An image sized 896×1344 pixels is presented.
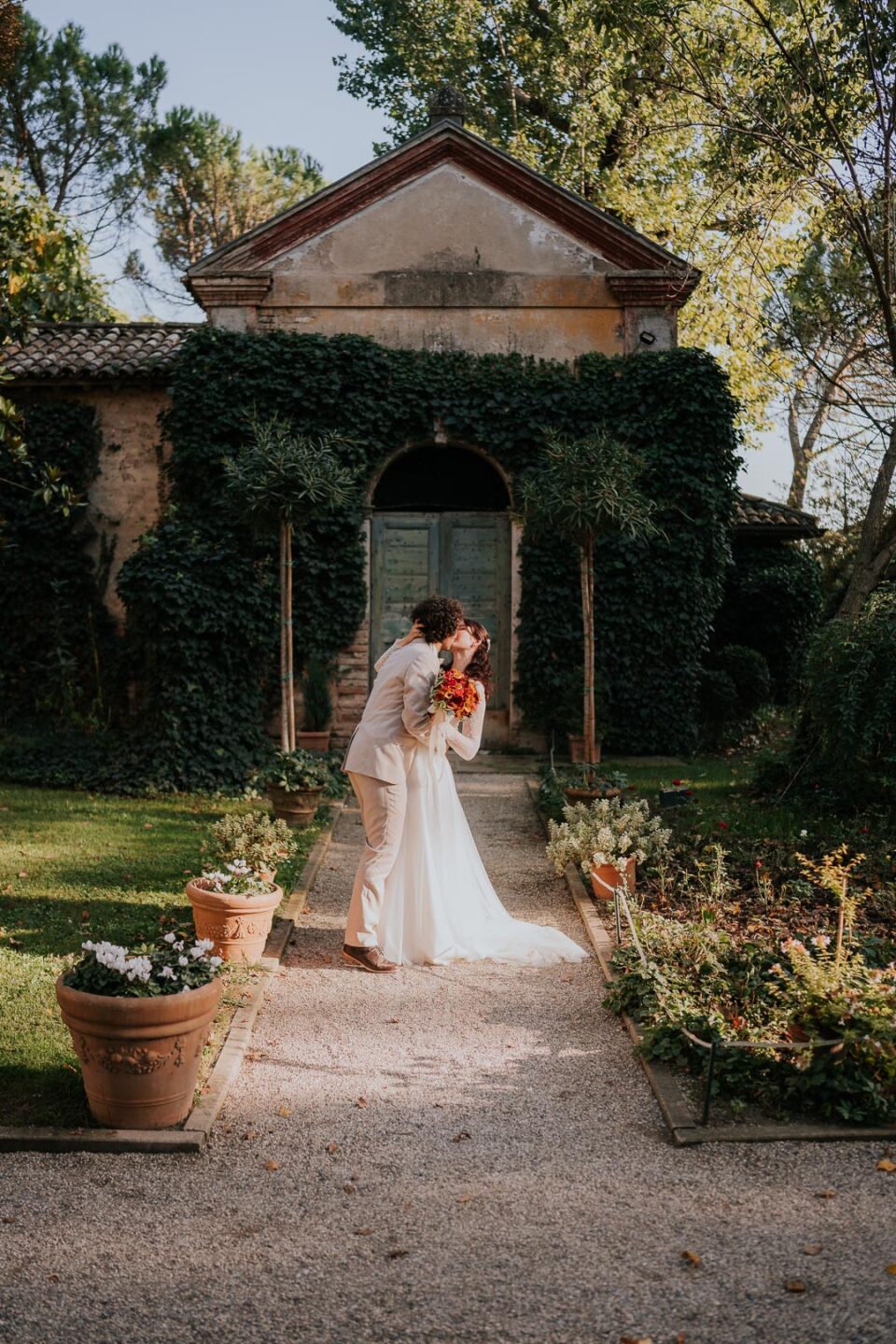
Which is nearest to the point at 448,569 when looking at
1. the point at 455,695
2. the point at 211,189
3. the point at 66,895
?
the point at 66,895

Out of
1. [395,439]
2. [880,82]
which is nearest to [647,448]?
[395,439]

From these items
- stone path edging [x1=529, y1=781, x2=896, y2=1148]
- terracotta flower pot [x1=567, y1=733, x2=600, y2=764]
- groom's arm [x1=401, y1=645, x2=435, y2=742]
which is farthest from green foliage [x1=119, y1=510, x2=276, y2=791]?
→ stone path edging [x1=529, y1=781, x2=896, y2=1148]

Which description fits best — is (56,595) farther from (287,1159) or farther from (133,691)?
(287,1159)

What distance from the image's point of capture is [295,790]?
423 inches

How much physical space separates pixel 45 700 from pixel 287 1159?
10.7m

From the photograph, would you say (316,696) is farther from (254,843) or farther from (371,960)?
(371,960)

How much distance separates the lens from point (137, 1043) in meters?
4.51

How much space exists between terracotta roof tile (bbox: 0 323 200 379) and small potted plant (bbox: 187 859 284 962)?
888 centimetres

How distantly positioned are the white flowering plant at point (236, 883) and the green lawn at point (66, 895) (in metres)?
0.45

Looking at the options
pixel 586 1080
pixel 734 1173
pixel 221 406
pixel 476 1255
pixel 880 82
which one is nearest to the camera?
pixel 476 1255

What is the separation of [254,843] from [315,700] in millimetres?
5795

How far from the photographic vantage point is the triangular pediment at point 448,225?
45.9 feet

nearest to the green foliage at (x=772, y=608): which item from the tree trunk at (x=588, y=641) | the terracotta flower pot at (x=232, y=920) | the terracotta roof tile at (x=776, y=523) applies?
the terracotta roof tile at (x=776, y=523)

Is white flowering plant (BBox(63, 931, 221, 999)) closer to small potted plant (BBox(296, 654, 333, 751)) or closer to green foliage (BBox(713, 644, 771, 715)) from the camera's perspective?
small potted plant (BBox(296, 654, 333, 751))
